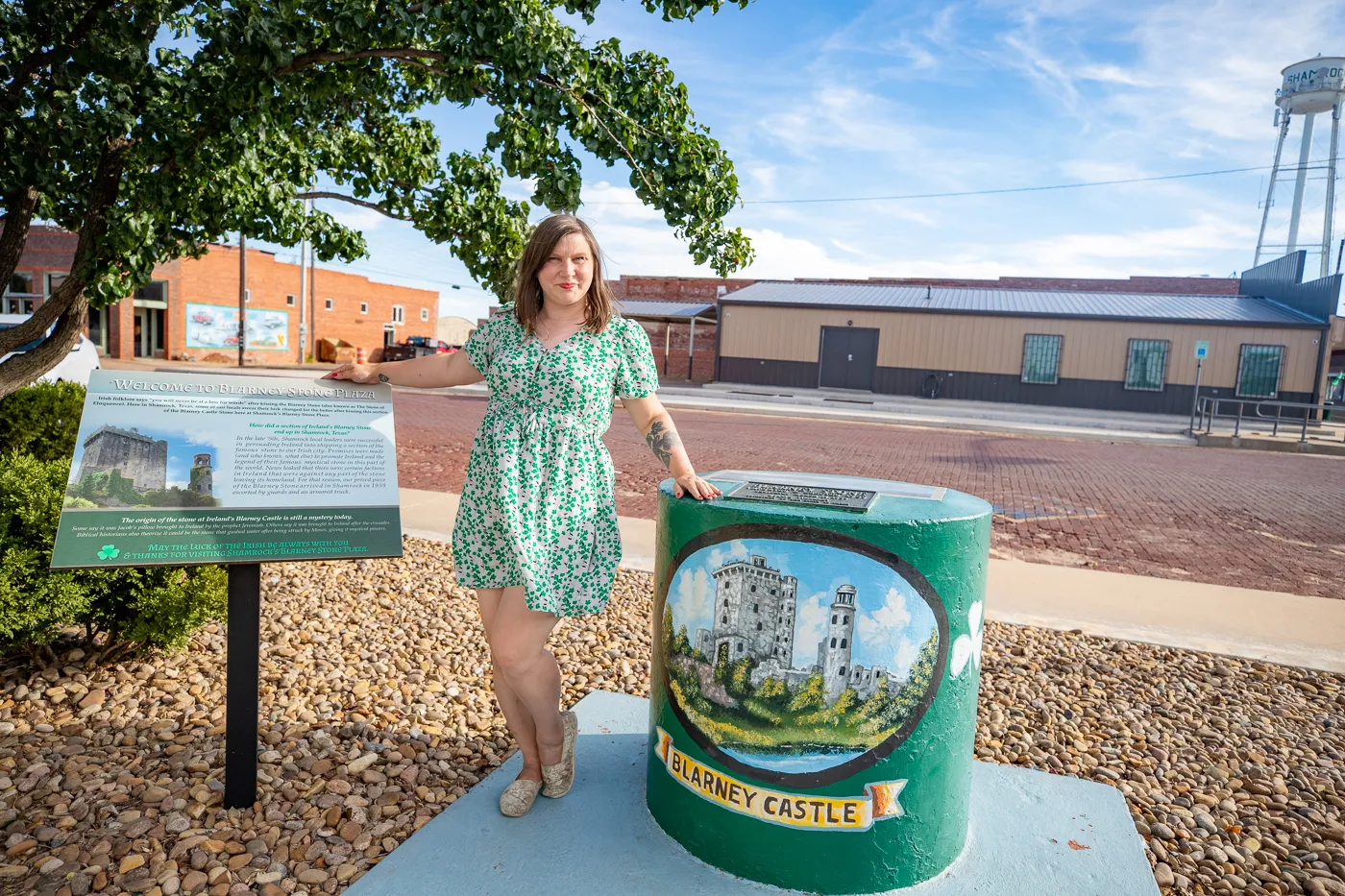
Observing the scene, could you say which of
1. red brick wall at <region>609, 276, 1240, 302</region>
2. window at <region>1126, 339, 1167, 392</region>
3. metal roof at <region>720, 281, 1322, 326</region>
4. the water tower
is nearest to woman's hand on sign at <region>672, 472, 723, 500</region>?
metal roof at <region>720, 281, 1322, 326</region>

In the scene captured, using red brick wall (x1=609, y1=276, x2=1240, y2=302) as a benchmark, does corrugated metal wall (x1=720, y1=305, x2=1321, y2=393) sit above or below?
below

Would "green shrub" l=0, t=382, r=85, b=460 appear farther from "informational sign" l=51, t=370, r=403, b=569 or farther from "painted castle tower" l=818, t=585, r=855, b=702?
"painted castle tower" l=818, t=585, r=855, b=702

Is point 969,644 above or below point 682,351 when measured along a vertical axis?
below

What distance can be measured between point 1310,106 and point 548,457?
5873cm

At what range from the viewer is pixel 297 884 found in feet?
8.21

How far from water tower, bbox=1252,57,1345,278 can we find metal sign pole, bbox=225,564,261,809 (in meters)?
54.3

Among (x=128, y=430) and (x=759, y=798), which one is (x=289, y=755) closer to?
(x=128, y=430)

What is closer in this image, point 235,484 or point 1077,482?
point 235,484

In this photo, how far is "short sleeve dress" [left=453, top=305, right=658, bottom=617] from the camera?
2.56 meters

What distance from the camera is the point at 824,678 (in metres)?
2.37

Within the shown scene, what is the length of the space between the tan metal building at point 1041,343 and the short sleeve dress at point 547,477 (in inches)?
1140

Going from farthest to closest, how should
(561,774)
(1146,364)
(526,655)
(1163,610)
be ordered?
(1146,364) → (1163,610) → (561,774) → (526,655)

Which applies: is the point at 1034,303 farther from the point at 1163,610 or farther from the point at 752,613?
the point at 752,613

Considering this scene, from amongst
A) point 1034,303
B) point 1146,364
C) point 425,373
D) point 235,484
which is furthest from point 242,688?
point 1034,303
